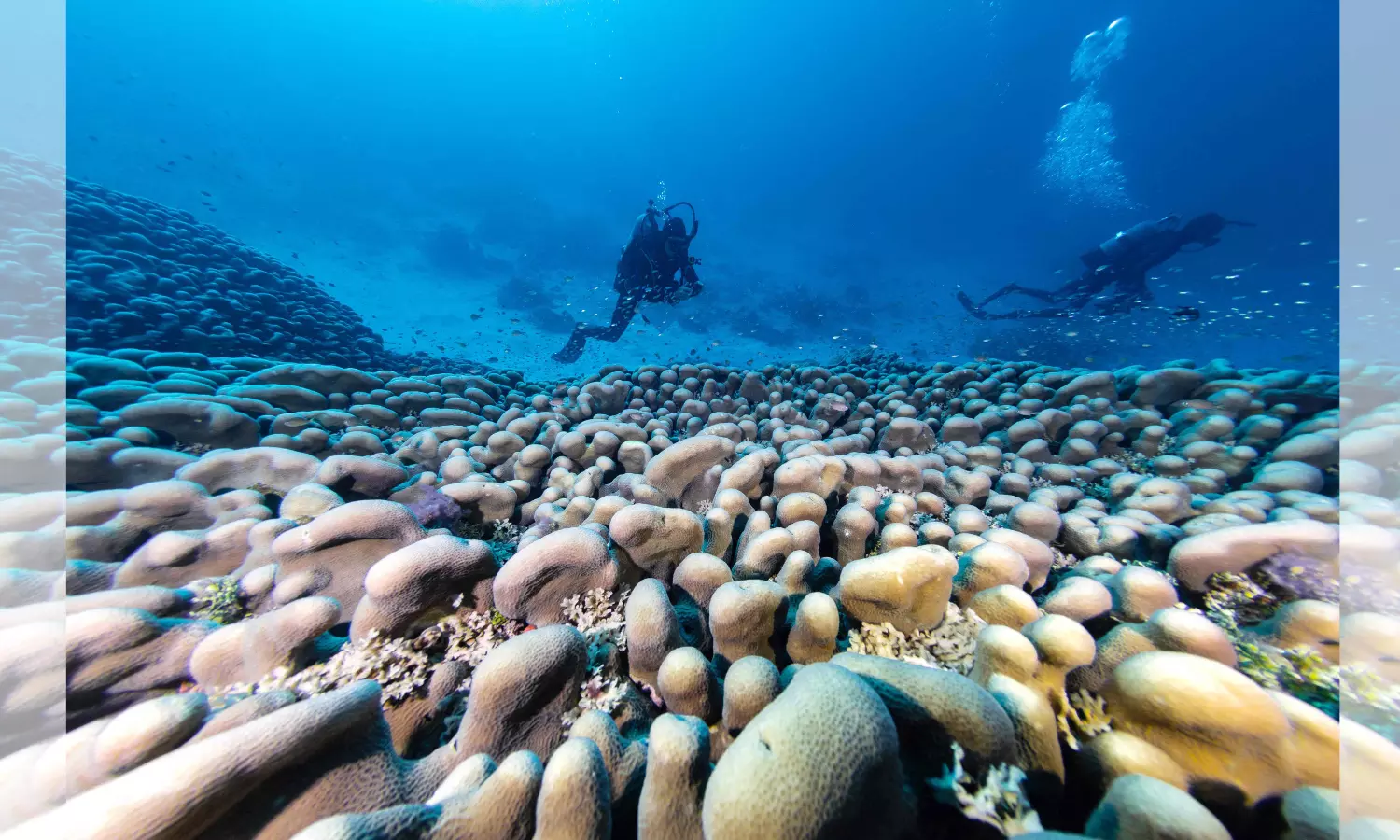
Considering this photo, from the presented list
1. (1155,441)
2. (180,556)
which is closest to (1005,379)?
(1155,441)

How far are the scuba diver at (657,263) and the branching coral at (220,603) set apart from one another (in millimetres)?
10241

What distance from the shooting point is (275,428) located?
3.91m

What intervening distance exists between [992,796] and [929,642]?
0.84m

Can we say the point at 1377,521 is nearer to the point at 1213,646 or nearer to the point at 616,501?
the point at 1213,646

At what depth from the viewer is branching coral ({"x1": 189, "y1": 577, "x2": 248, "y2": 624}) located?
6.91 ft

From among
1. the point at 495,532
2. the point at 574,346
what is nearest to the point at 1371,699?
the point at 495,532

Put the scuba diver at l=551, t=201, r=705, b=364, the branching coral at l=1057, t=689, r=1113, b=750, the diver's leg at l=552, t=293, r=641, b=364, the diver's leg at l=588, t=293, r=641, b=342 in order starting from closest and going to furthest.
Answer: the branching coral at l=1057, t=689, r=1113, b=750 < the scuba diver at l=551, t=201, r=705, b=364 < the diver's leg at l=588, t=293, r=641, b=342 < the diver's leg at l=552, t=293, r=641, b=364

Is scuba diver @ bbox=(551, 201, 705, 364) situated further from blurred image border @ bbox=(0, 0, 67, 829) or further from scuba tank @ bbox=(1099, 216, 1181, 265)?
scuba tank @ bbox=(1099, 216, 1181, 265)

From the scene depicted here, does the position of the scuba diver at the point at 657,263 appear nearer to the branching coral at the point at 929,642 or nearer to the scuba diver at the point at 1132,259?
the branching coral at the point at 929,642

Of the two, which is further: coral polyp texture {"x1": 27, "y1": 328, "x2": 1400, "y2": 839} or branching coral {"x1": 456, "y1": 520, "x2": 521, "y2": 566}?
branching coral {"x1": 456, "y1": 520, "x2": 521, "y2": 566}

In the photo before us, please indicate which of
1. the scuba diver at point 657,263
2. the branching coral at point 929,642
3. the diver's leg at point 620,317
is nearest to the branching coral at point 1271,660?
the branching coral at point 929,642

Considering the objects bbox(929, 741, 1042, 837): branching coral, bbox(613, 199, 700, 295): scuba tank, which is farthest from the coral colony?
bbox(613, 199, 700, 295): scuba tank

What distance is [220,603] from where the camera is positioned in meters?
2.17

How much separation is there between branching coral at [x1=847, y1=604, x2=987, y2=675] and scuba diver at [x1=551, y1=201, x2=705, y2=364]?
33.7 feet
